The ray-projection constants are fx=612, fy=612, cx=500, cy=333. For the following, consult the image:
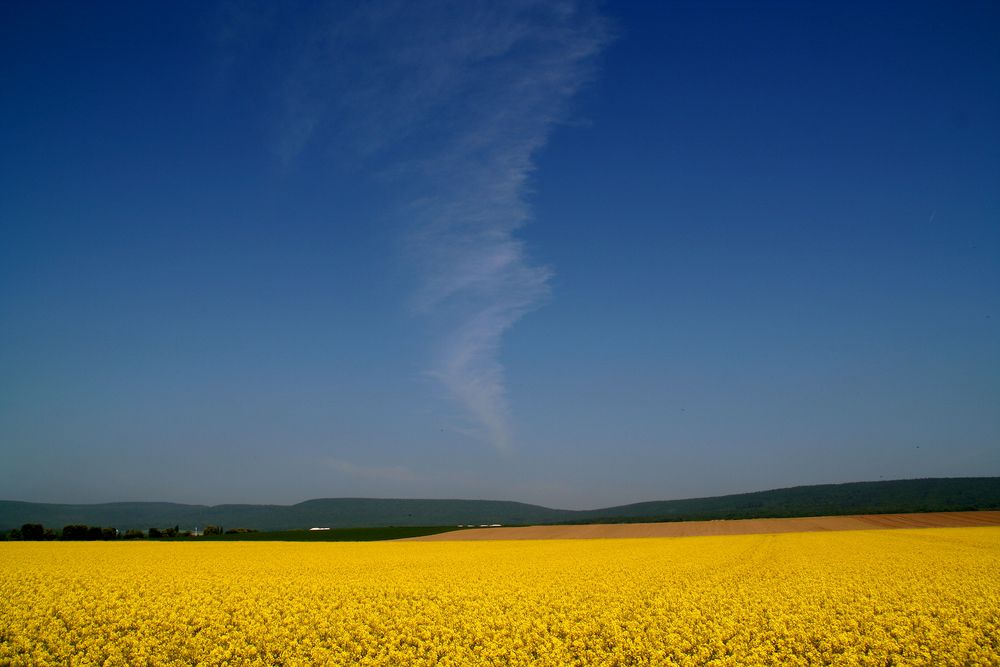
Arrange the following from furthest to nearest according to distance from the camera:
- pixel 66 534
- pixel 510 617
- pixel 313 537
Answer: pixel 313 537, pixel 66 534, pixel 510 617

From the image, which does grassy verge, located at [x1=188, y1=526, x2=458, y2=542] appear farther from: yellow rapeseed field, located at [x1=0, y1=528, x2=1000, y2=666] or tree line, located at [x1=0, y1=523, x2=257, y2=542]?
yellow rapeseed field, located at [x1=0, y1=528, x2=1000, y2=666]

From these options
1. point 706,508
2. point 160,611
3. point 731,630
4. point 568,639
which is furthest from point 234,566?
point 706,508

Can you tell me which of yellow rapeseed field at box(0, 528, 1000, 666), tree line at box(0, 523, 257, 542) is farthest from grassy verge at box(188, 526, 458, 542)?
yellow rapeseed field at box(0, 528, 1000, 666)

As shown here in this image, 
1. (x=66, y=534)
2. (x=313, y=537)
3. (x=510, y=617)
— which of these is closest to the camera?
(x=510, y=617)

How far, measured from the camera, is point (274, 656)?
11156mm

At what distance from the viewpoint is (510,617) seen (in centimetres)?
1341

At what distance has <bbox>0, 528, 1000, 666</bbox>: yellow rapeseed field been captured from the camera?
1091cm

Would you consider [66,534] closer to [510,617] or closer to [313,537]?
[313,537]

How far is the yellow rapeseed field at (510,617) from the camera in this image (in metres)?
10.9

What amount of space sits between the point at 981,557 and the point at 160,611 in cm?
3209

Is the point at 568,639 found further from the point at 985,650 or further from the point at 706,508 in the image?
the point at 706,508

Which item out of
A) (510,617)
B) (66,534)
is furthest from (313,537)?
(510,617)

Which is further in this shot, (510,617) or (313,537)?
(313,537)

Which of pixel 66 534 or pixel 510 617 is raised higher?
pixel 510 617
